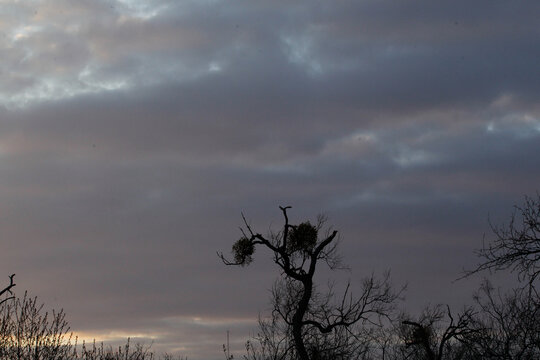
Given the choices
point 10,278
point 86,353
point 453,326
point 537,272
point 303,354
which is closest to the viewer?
point 537,272

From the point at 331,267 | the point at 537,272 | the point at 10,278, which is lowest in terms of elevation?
the point at 537,272

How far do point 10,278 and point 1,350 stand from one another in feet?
23.6

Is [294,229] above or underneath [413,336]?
above

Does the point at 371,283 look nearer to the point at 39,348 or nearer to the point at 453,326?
the point at 453,326

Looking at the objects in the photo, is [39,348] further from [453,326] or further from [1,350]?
[453,326]

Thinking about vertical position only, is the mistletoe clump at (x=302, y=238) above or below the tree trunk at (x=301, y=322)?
above

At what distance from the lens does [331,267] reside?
52.7 feet

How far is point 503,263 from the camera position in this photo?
924 cm

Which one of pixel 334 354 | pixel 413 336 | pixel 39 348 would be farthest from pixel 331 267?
pixel 39 348

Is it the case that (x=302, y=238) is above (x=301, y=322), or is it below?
above

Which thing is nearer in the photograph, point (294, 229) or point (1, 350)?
point (294, 229)

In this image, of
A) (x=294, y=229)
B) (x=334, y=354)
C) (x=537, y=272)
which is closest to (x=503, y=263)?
(x=537, y=272)

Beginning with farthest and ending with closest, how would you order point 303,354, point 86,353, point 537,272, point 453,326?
point 86,353 → point 453,326 → point 303,354 → point 537,272

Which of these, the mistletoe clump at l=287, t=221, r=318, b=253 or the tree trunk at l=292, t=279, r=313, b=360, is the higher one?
the mistletoe clump at l=287, t=221, r=318, b=253
